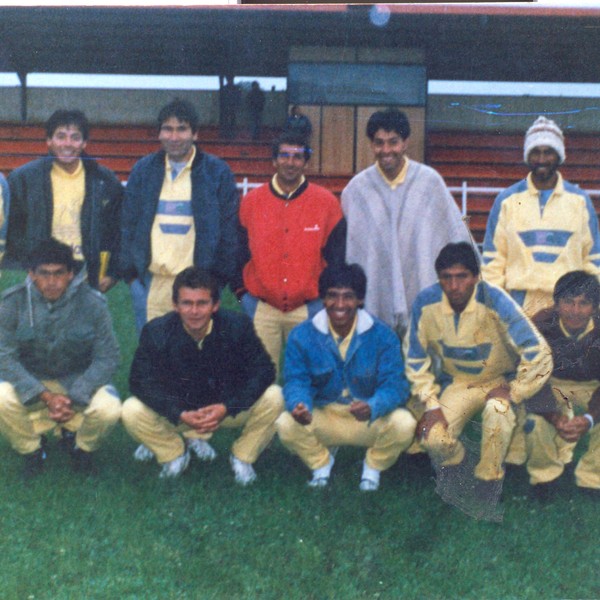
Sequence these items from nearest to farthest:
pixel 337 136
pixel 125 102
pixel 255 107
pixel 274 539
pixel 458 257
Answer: pixel 274 539 → pixel 458 257 → pixel 337 136 → pixel 125 102 → pixel 255 107

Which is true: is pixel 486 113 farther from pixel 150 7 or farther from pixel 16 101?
pixel 16 101

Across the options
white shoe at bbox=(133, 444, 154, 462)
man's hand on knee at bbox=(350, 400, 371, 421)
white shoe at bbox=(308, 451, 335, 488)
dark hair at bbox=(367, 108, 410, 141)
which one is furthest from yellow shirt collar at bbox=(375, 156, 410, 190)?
white shoe at bbox=(133, 444, 154, 462)

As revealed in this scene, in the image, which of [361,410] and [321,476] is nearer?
[361,410]

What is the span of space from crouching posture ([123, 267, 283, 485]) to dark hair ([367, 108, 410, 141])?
1079mm

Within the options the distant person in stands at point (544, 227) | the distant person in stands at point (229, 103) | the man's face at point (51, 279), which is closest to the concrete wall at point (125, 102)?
the distant person in stands at point (229, 103)

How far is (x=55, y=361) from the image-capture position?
4059 mm

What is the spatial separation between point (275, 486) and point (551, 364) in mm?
1369

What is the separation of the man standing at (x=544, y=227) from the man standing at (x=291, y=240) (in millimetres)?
827

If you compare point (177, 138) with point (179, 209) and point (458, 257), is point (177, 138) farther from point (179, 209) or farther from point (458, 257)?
point (458, 257)

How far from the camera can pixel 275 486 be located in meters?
3.82

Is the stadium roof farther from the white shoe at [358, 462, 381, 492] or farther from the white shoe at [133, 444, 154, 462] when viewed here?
the white shoe at [358, 462, 381, 492]

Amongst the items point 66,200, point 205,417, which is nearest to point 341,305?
point 205,417

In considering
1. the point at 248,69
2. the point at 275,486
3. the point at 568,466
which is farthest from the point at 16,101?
the point at 568,466

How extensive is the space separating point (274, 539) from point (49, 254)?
168cm
